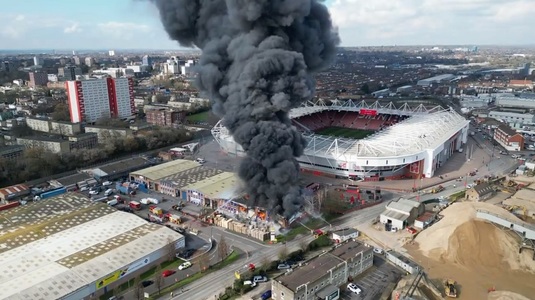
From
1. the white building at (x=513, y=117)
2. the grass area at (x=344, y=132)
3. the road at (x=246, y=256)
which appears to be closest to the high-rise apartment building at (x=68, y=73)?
the grass area at (x=344, y=132)

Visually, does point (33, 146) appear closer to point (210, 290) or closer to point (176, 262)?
point (176, 262)

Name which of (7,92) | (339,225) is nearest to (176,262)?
(339,225)

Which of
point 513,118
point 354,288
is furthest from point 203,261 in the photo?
point 513,118

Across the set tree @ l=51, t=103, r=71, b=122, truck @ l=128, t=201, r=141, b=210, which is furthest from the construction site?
tree @ l=51, t=103, r=71, b=122

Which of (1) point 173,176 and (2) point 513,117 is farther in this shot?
(2) point 513,117

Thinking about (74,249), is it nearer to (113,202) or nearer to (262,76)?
(113,202)

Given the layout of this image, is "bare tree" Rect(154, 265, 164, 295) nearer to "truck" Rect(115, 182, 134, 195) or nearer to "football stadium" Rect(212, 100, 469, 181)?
"truck" Rect(115, 182, 134, 195)
